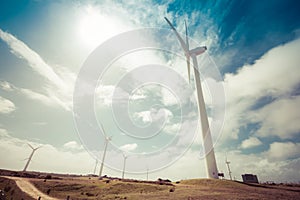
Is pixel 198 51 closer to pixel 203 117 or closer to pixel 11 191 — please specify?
pixel 203 117

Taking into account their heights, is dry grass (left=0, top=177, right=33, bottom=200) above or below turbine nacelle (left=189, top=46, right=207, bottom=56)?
below

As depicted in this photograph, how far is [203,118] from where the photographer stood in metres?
55.6

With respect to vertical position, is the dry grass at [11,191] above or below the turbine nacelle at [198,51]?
below

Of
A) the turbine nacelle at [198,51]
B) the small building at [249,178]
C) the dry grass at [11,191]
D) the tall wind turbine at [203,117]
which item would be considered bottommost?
the dry grass at [11,191]

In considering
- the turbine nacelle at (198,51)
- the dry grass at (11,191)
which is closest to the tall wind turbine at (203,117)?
the turbine nacelle at (198,51)

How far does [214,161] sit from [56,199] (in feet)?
135

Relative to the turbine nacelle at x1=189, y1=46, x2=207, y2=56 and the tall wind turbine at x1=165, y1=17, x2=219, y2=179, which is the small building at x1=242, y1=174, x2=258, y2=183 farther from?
the turbine nacelle at x1=189, y1=46, x2=207, y2=56

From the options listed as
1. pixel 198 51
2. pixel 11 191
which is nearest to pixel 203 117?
pixel 198 51

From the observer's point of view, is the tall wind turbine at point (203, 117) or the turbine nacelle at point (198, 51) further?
the turbine nacelle at point (198, 51)

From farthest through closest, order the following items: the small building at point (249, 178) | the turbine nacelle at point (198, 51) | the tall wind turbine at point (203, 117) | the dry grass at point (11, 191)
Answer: the turbine nacelle at point (198, 51) → the small building at point (249, 178) → the tall wind turbine at point (203, 117) → the dry grass at point (11, 191)

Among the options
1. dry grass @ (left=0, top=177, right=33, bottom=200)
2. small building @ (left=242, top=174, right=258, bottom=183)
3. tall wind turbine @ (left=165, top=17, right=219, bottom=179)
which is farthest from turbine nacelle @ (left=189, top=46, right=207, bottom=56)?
dry grass @ (left=0, top=177, right=33, bottom=200)

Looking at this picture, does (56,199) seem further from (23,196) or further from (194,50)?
(194,50)

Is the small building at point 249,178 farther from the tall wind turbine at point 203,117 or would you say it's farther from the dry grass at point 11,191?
the dry grass at point 11,191

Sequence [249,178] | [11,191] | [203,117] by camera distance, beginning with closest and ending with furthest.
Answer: [11,191] < [203,117] < [249,178]
